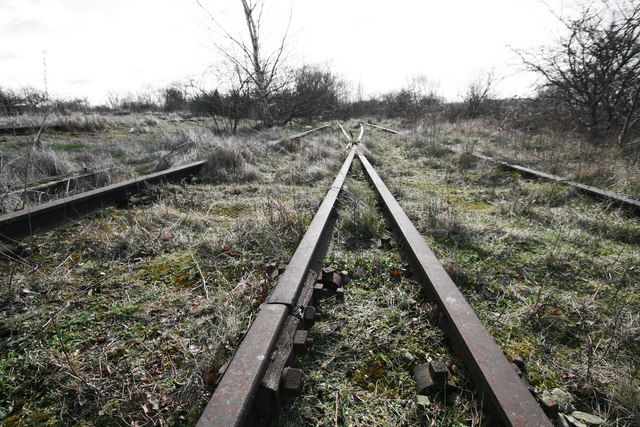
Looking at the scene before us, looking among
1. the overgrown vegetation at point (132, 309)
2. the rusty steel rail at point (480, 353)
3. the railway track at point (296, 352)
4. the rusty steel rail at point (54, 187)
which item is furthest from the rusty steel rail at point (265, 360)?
the rusty steel rail at point (54, 187)

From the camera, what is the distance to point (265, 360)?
1263mm

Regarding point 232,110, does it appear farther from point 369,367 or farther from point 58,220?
point 369,367

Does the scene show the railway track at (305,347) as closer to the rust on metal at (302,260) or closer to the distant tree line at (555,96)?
the rust on metal at (302,260)

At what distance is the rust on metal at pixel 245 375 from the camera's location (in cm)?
103

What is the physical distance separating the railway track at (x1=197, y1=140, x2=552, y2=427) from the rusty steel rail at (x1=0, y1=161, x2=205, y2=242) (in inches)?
88.8

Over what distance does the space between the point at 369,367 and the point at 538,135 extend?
34.9 ft

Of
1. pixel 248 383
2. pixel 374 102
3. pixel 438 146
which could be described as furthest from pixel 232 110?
pixel 374 102

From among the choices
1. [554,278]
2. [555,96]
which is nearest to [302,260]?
[554,278]

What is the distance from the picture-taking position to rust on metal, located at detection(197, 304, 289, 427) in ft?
3.39

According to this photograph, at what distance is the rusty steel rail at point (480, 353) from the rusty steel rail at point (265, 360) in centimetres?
68

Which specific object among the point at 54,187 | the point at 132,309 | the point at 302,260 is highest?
the point at 54,187

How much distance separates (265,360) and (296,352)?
0.30 metres

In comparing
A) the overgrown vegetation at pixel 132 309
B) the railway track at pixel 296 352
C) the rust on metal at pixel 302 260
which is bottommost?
the overgrown vegetation at pixel 132 309

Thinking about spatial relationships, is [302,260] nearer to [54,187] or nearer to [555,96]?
[54,187]
